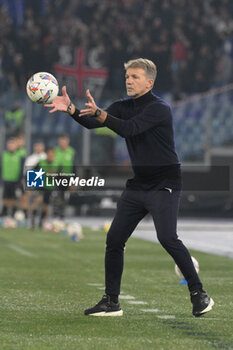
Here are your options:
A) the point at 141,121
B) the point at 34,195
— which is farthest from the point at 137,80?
the point at 34,195

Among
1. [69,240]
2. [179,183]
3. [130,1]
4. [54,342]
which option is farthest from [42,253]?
[130,1]

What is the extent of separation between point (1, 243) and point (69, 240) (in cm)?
171

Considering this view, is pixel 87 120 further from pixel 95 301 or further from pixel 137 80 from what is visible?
pixel 95 301

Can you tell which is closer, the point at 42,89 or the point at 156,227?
the point at 156,227

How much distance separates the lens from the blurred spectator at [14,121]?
944 inches

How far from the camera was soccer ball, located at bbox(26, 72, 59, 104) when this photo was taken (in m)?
6.45

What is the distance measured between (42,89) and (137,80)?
75 cm

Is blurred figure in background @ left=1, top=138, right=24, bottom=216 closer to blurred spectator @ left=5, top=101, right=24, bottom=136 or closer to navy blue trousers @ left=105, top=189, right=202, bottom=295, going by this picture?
blurred spectator @ left=5, top=101, right=24, bottom=136

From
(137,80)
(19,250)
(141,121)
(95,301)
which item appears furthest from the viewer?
(19,250)

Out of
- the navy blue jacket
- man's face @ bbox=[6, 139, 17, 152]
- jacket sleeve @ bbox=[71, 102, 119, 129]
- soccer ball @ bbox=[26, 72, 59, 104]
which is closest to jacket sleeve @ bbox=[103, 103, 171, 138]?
the navy blue jacket

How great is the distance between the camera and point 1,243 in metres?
14.9

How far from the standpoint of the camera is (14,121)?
78.6 ft

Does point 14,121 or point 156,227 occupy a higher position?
point 156,227

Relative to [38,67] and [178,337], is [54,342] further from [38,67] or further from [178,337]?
[38,67]
